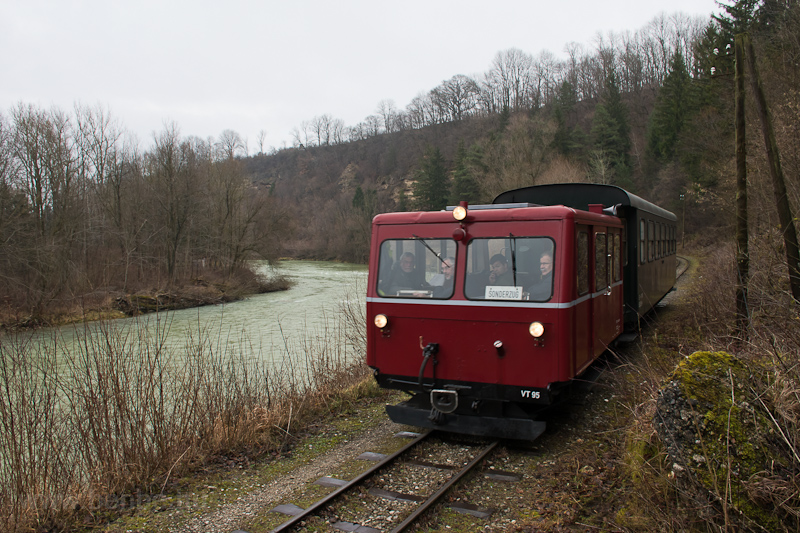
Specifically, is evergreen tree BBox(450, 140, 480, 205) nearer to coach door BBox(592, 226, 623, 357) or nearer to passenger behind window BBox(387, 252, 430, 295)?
coach door BBox(592, 226, 623, 357)

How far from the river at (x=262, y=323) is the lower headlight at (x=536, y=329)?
16.7 ft

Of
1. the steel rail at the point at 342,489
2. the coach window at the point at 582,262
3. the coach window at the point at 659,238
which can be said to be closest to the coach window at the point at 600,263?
the coach window at the point at 582,262

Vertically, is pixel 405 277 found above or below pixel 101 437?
above

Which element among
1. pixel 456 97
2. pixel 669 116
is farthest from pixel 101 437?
pixel 456 97

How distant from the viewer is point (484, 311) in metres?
5.50

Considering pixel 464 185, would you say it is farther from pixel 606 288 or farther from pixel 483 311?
pixel 483 311

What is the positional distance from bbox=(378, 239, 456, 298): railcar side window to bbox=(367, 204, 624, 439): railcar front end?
12mm

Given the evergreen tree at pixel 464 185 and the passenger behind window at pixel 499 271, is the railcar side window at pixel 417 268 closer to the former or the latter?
the passenger behind window at pixel 499 271

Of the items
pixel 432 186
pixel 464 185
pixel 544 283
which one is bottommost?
pixel 544 283

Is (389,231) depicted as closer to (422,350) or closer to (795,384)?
(422,350)

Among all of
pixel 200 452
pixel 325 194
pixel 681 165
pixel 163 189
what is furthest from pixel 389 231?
pixel 325 194

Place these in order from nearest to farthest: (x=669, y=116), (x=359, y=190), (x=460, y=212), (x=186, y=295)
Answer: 1. (x=460, y=212)
2. (x=186, y=295)
3. (x=669, y=116)
4. (x=359, y=190)

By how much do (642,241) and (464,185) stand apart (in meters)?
46.1

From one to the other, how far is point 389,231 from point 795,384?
3961 millimetres
